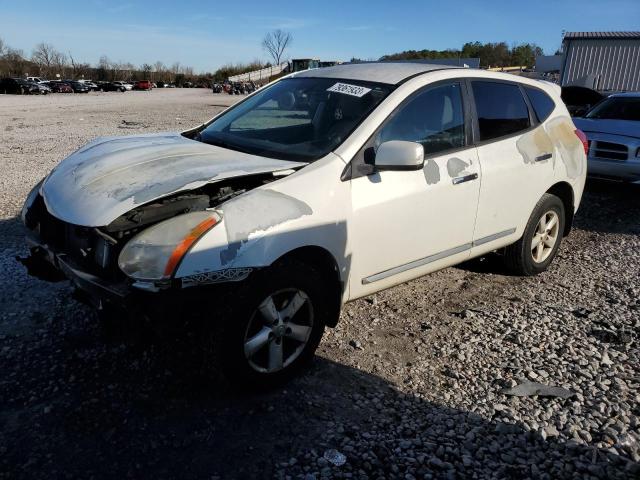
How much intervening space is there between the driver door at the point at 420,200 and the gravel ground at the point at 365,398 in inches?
22.0

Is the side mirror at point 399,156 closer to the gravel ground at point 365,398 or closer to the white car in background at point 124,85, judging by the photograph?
the gravel ground at point 365,398

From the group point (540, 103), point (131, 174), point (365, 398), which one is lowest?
point (365, 398)

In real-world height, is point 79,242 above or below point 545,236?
above

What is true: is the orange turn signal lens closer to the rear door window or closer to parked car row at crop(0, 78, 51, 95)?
the rear door window

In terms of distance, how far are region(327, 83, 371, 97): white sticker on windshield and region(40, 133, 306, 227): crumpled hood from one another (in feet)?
2.71

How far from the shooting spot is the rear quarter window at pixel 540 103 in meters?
4.48

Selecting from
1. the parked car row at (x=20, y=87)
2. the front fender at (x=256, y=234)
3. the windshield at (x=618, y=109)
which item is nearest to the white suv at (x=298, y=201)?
the front fender at (x=256, y=234)

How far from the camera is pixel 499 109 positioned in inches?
162

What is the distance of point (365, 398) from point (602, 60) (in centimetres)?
2288

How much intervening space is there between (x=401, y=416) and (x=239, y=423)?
2.86 ft

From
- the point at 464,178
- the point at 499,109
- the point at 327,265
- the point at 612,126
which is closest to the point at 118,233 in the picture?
the point at 327,265

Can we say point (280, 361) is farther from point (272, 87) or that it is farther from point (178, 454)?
point (272, 87)

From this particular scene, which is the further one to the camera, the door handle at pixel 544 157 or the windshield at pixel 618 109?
the windshield at pixel 618 109

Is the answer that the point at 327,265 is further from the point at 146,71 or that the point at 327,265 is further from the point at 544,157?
the point at 146,71
